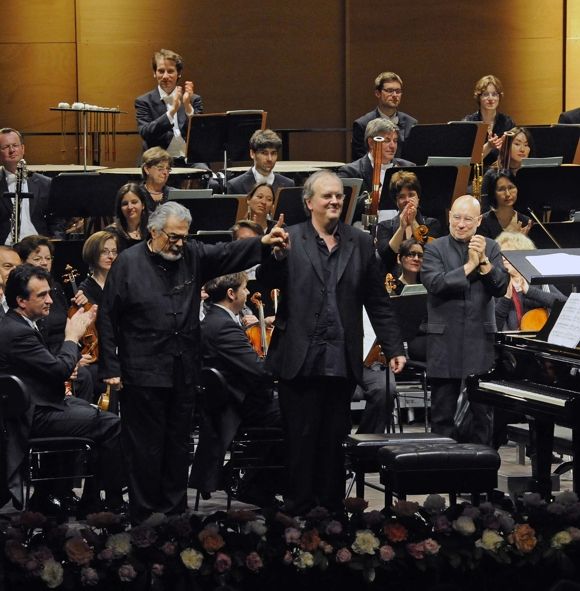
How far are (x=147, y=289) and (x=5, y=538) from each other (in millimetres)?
1324

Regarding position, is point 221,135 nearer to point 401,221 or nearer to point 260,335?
point 401,221

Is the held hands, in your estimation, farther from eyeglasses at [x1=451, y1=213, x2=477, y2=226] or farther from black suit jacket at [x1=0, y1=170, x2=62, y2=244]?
black suit jacket at [x1=0, y1=170, x2=62, y2=244]

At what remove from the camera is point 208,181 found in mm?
9242

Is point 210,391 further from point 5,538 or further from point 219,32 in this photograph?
point 219,32

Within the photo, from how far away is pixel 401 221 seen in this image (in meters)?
7.64

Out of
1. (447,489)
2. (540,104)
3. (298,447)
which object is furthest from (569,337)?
(540,104)

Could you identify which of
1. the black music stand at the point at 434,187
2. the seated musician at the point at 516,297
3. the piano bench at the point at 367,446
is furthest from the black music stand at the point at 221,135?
the piano bench at the point at 367,446

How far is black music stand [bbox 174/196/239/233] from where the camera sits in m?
7.68

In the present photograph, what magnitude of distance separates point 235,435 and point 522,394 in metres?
1.26

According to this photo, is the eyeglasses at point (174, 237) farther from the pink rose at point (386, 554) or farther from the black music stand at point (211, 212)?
the black music stand at point (211, 212)

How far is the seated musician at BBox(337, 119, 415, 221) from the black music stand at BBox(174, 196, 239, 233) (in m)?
0.98

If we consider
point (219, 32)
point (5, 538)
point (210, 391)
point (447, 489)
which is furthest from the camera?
point (219, 32)

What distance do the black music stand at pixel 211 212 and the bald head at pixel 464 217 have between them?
1657 millimetres

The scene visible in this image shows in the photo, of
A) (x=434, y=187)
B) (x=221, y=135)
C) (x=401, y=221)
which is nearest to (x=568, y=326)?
(x=401, y=221)
